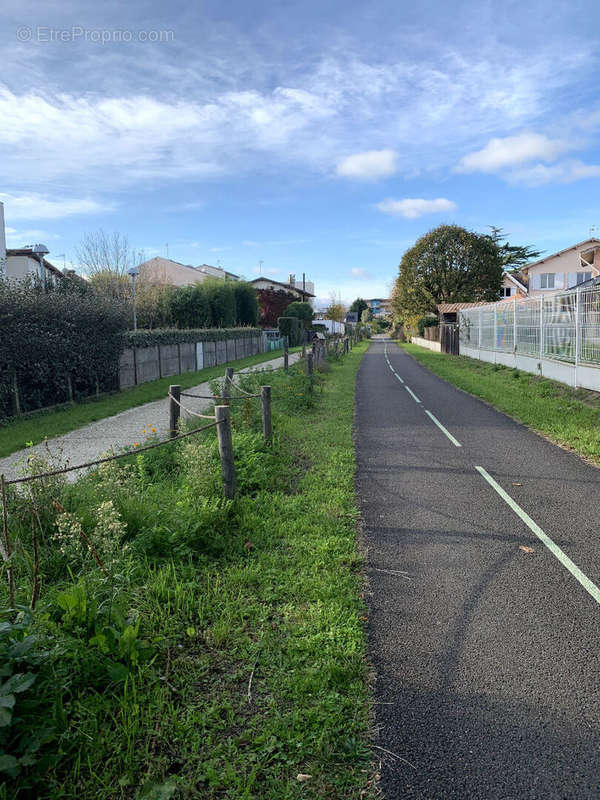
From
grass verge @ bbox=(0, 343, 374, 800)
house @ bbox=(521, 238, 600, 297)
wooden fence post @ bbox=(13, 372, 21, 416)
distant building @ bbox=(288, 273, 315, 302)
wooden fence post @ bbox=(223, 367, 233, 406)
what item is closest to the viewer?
grass verge @ bbox=(0, 343, 374, 800)

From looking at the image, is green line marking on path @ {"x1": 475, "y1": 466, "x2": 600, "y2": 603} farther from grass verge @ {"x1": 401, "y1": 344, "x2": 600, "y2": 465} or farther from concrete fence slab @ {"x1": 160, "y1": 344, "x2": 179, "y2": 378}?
concrete fence slab @ {"x1": 160, "y1": 344, "x2": 179, "y2": 378}

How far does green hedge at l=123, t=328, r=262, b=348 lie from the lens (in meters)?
20.1

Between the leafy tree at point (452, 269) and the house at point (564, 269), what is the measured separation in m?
3.72

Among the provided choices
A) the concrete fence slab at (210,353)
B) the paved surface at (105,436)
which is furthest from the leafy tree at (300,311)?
the paved surface at (105,436)

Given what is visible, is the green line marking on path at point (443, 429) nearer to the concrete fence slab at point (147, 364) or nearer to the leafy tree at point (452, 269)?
the concrete fence slab at point (147, 364)

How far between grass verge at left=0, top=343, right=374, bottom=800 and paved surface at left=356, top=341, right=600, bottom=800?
0.84 ft

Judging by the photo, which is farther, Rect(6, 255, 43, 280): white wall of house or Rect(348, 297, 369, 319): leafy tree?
Rect(348, 297, 369, 319): leafy tree

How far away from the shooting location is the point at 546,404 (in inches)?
550

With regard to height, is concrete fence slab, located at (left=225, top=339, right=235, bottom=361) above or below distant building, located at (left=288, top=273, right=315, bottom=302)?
below

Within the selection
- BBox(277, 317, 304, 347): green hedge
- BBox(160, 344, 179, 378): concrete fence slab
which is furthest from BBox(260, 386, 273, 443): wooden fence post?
BBox(277, 317, 304, 347): green hedge

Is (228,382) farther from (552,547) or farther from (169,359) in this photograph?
(169,359)

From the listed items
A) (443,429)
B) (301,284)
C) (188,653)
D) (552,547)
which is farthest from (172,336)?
(301,284)

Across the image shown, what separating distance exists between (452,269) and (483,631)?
2515 inches

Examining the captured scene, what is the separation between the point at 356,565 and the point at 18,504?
3.06 meters
